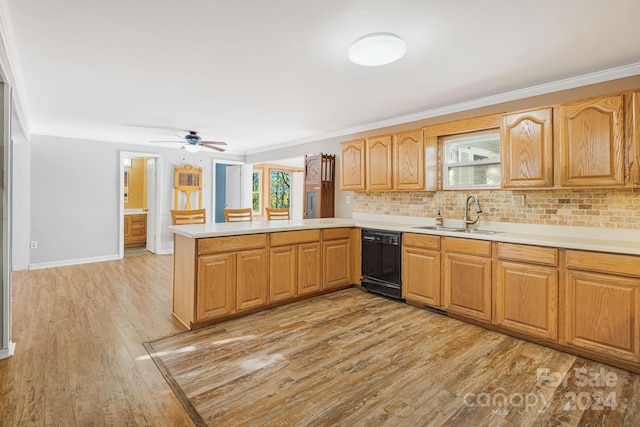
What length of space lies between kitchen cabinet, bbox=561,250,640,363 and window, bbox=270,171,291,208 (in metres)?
7.65

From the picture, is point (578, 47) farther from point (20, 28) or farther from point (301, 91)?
point (20, 28)

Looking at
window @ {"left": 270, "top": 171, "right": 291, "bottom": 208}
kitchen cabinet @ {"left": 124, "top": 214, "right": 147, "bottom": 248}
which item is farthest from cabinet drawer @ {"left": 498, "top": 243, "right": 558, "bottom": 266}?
kitchen cabinet @ {"left": 124, "top": 214, "right": 147, "bottom": 248}

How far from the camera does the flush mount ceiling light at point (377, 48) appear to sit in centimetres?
217

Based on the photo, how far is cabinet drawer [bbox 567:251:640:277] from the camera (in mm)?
2195

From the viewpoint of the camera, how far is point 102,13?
1.98 metres

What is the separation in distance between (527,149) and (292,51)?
2284 millimetres

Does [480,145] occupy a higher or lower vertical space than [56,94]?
lower

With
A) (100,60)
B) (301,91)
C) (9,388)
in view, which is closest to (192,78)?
(100,60)

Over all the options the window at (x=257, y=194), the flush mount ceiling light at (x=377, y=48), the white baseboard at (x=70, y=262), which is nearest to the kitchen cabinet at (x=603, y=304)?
the flush mount ceiling light at (x=377, y=48)

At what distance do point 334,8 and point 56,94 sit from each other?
3.41 m

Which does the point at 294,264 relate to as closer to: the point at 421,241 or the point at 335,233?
the point at 335,233

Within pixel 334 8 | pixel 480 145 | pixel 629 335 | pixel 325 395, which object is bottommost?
pixel 325 395

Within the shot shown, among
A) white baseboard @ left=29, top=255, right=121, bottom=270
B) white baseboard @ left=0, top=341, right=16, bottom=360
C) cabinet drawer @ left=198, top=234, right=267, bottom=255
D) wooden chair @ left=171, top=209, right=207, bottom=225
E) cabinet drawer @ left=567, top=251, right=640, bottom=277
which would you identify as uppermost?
wooden chair @ left=171, top=209, right=207, bottom=225

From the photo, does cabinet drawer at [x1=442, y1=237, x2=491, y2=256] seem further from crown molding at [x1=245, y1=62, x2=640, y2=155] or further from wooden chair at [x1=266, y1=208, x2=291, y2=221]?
wooden chair at [x1=266, y1=208, x2=291, y2=221]
